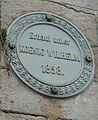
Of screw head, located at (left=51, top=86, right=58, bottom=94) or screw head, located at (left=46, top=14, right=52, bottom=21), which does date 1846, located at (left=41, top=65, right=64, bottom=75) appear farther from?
screw head, located at (left=46, top=14, right=52, bottom=21)

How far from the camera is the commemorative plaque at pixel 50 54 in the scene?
7.39ft

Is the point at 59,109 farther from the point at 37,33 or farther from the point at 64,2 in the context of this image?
the point at 64,2

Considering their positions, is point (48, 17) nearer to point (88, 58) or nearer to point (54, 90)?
point (88, 58)

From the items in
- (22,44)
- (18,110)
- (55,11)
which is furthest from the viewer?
(55,11)

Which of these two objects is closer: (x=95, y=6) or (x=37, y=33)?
(x=37, y=33)

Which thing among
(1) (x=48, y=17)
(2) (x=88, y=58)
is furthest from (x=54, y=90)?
(1) (x=48, y=17)

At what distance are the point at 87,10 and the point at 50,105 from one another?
2.13 ft

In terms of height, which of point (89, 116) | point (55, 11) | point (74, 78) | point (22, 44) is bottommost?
point (89, 116)

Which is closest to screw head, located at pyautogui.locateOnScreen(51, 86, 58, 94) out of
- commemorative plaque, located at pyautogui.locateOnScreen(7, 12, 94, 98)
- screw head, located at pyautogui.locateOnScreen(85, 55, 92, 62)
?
commemorative plaque, located at pyautogui.locateOnScreen(7, 12, 94, 98)

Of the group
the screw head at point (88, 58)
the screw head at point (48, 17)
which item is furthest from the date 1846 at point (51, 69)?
the screw head at point (48, 17)

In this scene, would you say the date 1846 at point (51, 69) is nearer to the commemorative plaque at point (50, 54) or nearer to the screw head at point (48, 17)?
the commemorative plaque at point (50, 54)

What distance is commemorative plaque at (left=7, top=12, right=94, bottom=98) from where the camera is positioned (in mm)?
2254

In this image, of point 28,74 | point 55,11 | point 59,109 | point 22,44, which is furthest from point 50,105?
point 55,11

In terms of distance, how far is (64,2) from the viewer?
255 cm
